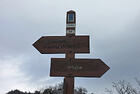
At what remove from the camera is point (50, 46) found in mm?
4555

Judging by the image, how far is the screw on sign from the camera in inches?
163

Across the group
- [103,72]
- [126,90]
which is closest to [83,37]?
[103,72]

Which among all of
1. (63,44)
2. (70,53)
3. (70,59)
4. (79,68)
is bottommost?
(79,68)

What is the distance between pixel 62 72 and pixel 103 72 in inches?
34.6

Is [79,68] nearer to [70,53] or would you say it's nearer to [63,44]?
[70,53]

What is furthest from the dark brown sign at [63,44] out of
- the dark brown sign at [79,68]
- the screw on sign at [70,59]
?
the dark brown sign at [79,68]

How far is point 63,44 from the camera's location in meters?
4.47

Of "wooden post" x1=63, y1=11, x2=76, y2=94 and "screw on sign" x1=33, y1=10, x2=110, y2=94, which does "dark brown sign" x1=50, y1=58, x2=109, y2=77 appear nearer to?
"screw on sign" x1=33, y1=10, x2=110, y2=94

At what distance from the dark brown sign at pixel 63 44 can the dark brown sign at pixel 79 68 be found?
28 centimetres

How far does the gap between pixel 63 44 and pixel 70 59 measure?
0.41 meters

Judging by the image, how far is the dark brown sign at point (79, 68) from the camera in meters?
4.12

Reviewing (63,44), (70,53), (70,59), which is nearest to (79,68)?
(70,59)

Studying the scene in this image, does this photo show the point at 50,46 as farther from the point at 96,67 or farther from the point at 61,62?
the point at 96,67

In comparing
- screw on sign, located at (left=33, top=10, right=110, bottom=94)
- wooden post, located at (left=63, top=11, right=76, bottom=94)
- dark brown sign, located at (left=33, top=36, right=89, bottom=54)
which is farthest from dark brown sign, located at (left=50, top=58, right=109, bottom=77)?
dark brown sign, located at (left=33, top=36, right=89, bottom=54)
